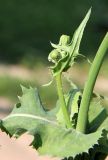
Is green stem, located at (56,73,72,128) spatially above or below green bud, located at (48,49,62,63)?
below

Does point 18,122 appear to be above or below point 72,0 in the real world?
above

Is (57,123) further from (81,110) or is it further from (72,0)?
(72,0)

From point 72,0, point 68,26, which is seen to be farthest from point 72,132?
point 72,0

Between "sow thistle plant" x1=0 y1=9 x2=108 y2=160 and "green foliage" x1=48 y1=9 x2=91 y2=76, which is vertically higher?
"green foliage" x1=48 y1=9 x2=91 y2=76

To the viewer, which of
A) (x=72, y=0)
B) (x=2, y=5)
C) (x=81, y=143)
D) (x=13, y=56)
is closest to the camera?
(x=81, y=143)
